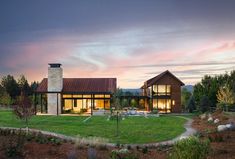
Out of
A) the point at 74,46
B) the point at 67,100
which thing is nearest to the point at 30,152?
the point at 74,46

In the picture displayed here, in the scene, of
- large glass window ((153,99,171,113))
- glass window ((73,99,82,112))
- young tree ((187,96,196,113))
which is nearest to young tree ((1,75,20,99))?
glass window ((73,99,82,112))

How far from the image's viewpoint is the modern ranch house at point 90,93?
53.6 meters

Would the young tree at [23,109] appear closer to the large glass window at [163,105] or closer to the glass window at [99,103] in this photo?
the glass window at [99,103]

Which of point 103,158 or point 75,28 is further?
point 75,28

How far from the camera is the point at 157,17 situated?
90.4 ft

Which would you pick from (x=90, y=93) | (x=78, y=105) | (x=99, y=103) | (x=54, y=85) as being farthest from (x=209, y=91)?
(x=54, y=85)

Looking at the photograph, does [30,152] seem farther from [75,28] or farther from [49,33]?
[49,33]

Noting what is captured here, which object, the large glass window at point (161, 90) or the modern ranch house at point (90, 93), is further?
the large glass window at point (161, 90)

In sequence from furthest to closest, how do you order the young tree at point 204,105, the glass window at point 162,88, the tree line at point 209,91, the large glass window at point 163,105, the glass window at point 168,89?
the glass window at point 162,88
the glass window at point 168,89
the large glass window at point 163,105
the tree line at point 209,91
the young tree at point 204,105

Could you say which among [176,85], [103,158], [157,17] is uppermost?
[157,17]

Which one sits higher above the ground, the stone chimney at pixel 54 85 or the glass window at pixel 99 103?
the stone chimney at pixel 54 85

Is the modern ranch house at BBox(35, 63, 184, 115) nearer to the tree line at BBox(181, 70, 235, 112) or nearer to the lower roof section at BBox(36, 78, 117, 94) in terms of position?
the lower roof section at BBox(36, 78, 117, 94)

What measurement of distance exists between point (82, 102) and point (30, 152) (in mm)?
40429

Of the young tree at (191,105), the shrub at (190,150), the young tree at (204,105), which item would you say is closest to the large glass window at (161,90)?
the young tree at (191,105)
